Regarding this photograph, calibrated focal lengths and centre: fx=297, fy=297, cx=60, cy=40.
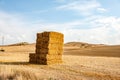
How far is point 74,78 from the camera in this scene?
14.6m

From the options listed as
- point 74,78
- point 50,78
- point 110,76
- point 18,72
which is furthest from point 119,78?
point 18,72

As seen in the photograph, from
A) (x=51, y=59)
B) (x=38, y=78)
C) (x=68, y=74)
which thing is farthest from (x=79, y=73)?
(x=51, y=59)

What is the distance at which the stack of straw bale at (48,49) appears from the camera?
22.2 meters

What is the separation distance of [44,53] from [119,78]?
8845 mm

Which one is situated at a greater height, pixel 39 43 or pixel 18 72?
pixel 39 43

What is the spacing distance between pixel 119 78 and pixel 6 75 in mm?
5761

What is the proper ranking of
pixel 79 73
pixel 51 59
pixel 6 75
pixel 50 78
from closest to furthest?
1. pixel 50 78
2. pixel 6 75
3. pixel 79 73
4. pixel 51 59

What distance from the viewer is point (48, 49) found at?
22.5m

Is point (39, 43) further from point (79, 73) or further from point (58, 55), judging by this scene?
point (79, 73)

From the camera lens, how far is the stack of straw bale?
2223 centimetres

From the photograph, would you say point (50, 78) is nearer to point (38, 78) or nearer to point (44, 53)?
point (38, 78)

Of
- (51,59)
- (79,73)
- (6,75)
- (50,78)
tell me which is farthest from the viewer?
(51,59)

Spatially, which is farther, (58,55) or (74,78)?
(58,55)

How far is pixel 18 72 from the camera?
1605cm
